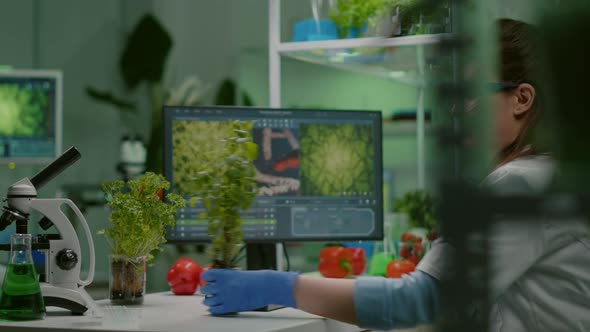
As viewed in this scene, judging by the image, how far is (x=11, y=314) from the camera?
1507mm

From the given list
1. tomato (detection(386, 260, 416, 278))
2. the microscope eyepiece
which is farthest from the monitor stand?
the microscope eyepiece

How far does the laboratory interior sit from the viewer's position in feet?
1.02

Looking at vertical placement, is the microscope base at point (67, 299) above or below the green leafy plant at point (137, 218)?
below

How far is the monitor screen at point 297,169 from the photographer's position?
2108mm

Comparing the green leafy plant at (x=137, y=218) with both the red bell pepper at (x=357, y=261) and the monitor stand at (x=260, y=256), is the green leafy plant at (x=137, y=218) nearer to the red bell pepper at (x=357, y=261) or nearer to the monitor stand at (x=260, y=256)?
the monitor stand at (x=260, y=256)

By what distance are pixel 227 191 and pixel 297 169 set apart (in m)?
0.55

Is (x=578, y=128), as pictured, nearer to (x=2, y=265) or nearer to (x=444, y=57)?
(x=444, y=57)

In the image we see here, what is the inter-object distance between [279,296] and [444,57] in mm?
1244

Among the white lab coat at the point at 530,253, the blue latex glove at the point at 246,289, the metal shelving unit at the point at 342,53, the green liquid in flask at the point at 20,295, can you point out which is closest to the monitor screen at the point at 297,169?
the metal shelving unit at the point at 342,53

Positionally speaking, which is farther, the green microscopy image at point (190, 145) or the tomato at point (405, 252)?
the tomato at point (405, 252)

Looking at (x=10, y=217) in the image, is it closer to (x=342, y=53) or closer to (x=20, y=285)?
(x=20, y=285)

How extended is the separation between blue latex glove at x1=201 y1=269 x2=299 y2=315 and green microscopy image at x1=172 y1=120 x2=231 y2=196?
513 mm

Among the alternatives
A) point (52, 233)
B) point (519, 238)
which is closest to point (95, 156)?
point (52, 233)

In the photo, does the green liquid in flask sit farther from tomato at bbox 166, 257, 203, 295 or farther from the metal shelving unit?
the metal shelving unit
